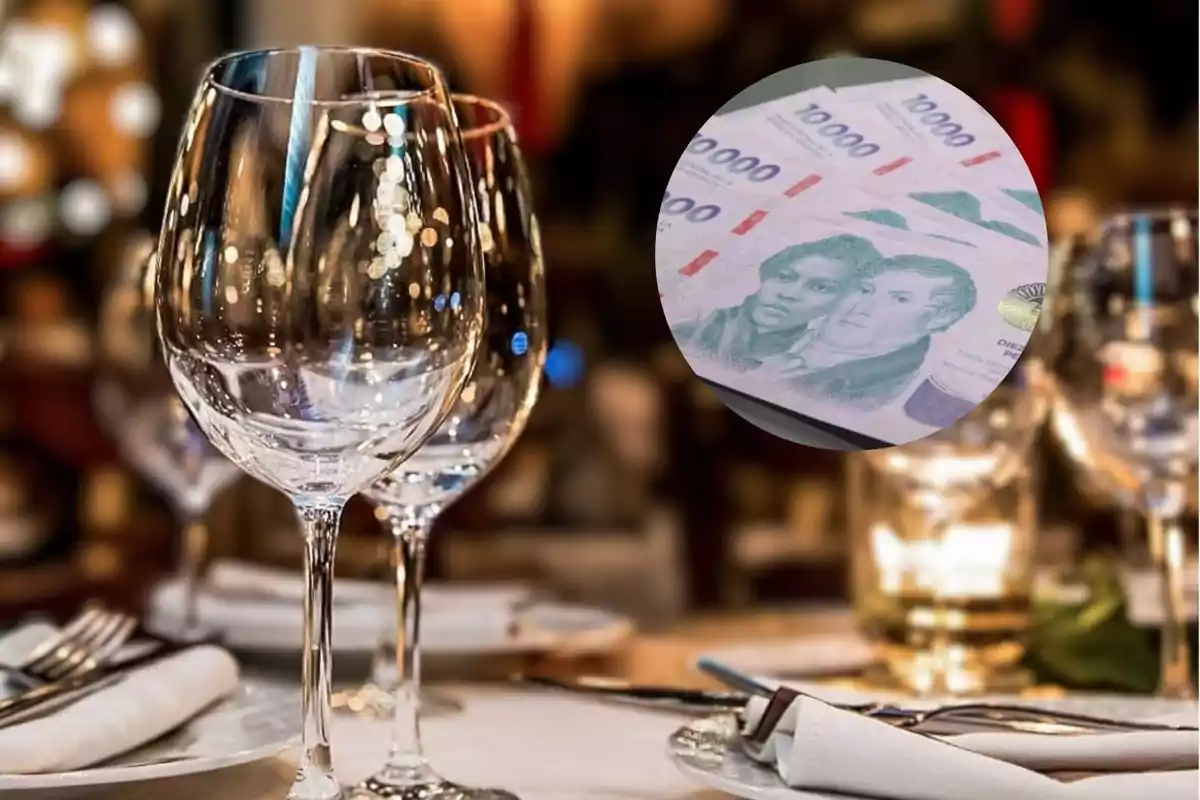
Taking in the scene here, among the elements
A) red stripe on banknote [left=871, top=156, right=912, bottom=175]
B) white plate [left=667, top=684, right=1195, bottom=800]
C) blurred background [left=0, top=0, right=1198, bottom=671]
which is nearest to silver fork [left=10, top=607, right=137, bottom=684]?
white plate [left=667, top=684, right=1195, bottom=800]

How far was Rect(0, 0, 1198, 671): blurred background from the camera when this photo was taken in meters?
3.10

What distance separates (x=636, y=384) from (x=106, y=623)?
9.57 feet

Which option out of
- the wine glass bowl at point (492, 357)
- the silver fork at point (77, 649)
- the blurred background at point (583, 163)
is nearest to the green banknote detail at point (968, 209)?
the wine glass bowl at point (492, 357)

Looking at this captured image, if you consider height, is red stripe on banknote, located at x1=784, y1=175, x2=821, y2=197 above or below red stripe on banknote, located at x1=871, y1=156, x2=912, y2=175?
below

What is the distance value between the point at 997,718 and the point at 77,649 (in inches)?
14.2

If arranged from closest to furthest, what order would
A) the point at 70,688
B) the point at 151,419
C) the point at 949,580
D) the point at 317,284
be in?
1. the point at 317,284
2. the point at 70,688
3. the point at 949,580
4. the point at 151,419

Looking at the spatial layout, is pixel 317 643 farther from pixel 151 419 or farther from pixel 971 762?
pixel 151 419

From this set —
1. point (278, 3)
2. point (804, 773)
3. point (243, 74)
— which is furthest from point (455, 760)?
point (278, 3)

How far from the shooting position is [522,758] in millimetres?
534

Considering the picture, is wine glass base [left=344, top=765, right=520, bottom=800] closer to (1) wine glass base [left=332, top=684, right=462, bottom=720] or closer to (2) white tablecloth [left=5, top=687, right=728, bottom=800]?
(2) white tablecloth [left=5, top=687, right=728, bottom=800]

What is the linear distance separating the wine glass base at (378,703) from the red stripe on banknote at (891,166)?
12.0 inches

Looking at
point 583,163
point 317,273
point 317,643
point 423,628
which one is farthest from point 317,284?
point 583,163

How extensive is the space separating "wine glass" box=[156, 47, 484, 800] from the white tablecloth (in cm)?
10

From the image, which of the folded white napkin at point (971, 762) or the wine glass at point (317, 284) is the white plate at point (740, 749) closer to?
the folded white napkin at point (971, 762)
